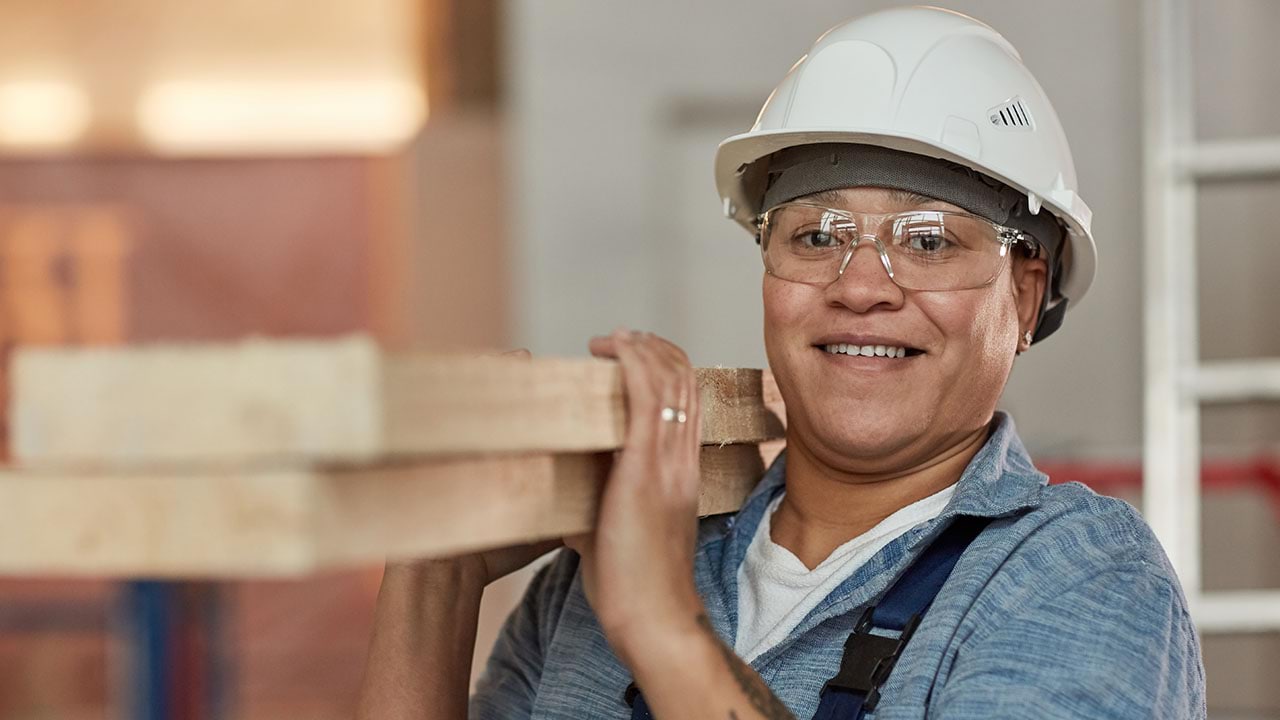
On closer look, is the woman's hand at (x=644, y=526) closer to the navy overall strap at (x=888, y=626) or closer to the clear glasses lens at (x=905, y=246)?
the navy overall strap at (x=888, y=626)

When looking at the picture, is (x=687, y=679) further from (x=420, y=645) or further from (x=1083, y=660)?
(x=420, y=645)

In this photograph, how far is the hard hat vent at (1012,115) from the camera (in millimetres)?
1888

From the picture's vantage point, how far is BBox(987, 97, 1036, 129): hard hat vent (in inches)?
74.3

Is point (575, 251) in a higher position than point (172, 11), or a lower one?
lower

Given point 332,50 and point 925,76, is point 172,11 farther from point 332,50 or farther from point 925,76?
point 925,76

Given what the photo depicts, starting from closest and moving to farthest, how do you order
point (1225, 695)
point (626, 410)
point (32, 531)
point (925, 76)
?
point (32, 531) → point (626, 410) → point (925, 76) → point (1225, 695)

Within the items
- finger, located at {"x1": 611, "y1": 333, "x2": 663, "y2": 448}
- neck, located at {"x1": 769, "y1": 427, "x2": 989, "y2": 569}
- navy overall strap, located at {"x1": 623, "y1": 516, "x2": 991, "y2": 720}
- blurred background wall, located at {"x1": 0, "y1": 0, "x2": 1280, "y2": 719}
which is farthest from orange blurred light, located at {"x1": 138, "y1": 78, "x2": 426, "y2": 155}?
finger, located at {"x1": 611, "y1": 333, "x2": 663, "y2": 448}

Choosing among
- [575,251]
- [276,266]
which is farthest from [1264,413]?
[276,266]

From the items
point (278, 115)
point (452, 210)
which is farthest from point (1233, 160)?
point (278, 115)

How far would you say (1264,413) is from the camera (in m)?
4.26

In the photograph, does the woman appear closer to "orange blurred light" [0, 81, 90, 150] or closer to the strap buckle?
the strap buckle

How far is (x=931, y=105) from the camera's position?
186cm

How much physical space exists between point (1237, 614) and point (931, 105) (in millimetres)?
1873

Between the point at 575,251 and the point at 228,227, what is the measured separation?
23.3ft
